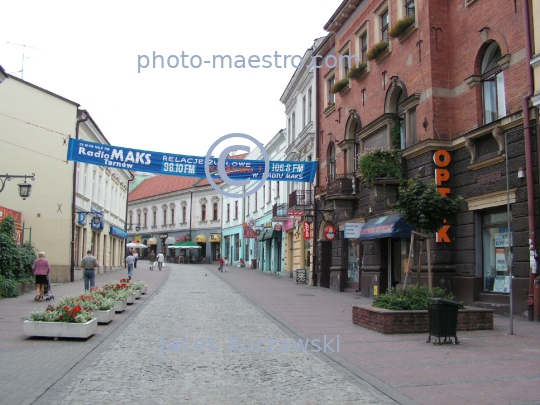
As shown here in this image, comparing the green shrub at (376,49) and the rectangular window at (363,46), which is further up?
the rectangular window at (363,46)

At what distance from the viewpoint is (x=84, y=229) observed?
1275 inches

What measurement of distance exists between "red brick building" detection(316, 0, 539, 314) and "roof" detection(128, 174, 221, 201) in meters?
44.5

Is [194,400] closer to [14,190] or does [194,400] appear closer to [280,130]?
[14,190]

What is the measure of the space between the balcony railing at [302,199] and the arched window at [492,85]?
14052 mm

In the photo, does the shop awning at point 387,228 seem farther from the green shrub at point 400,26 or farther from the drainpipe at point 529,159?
the green shrub at point 400,26

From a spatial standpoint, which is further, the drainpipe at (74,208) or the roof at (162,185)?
the roof at (162,185)

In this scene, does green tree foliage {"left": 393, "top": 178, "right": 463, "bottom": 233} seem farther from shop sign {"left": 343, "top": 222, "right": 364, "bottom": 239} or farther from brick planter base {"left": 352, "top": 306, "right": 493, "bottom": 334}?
shop sign {"left": 343, "top": 222, "right": 364, "bottom": 239}

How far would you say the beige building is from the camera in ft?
88.3

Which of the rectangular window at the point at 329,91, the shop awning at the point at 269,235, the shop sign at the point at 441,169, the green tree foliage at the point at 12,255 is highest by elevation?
the rectangular window at the point at 329,91

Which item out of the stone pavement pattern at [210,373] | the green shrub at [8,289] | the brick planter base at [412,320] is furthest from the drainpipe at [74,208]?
the brick planter base at [412,320]

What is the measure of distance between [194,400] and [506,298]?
10.4 metres

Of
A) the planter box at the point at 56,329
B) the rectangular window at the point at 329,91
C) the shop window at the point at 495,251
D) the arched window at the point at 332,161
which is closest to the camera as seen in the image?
the planter box at the point at 56,329

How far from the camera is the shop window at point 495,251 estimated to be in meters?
14.6

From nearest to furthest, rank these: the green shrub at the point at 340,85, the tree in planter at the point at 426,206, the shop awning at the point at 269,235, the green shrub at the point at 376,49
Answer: the tree in planter at the point at 426,206 < the green shrub at the point at 376,49 < the green shrub at the point at 340,85 < the shop awning at the point at 269,235
